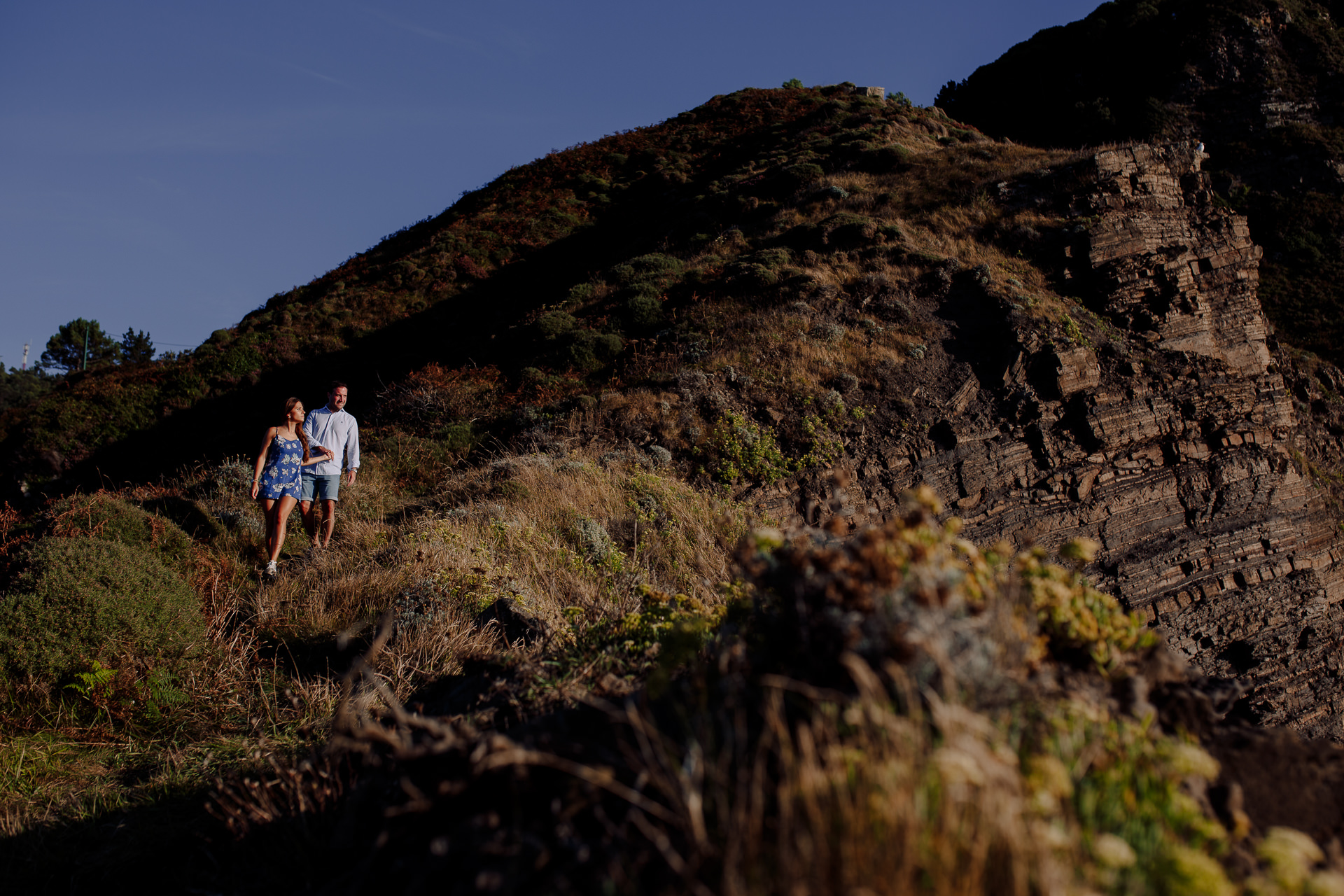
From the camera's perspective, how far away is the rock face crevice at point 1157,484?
34.9 feet

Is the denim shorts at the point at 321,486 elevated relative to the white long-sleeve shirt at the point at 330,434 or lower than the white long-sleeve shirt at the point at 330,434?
lower

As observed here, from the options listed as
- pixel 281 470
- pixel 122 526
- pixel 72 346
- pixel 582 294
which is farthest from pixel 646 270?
pixel 72 346

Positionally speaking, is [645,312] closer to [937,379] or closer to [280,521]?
[937,379]

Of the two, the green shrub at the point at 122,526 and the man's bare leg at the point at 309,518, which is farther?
the man's bare leg at the point at 309,518

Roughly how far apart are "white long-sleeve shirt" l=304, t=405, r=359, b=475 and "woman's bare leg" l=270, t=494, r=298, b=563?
42cm

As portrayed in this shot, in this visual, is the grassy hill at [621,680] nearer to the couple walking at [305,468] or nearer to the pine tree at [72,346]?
the couple walking at [305,468]

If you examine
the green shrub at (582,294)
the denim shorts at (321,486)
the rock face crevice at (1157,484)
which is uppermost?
the green shrub at (582,294)

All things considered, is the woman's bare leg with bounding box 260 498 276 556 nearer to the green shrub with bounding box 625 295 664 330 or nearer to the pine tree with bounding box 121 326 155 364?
the green shrub with bounding box 625 295 664 330

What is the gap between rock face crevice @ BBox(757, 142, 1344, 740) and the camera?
34.9ft

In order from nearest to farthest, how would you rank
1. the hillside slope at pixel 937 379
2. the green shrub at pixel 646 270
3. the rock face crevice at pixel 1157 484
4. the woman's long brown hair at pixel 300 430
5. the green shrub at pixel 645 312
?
the woman's long brown hair at pixel 300 430, the rock face crevice at pixel 1157 484, the hillside slope at pixel 937 379, the green shrub at pixel 645 312, the green shrub at pixel 646 270

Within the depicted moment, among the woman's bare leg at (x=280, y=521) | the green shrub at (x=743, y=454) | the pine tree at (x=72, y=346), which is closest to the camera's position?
the woman's bare leg at (x=280, y=521)

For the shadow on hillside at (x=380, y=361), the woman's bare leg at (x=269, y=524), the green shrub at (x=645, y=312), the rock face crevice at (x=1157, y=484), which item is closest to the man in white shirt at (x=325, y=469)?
the woman's bare leg at (x=269, y=524)

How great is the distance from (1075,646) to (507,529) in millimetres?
5380

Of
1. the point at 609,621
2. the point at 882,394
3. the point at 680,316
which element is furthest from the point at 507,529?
the point at 680,316
